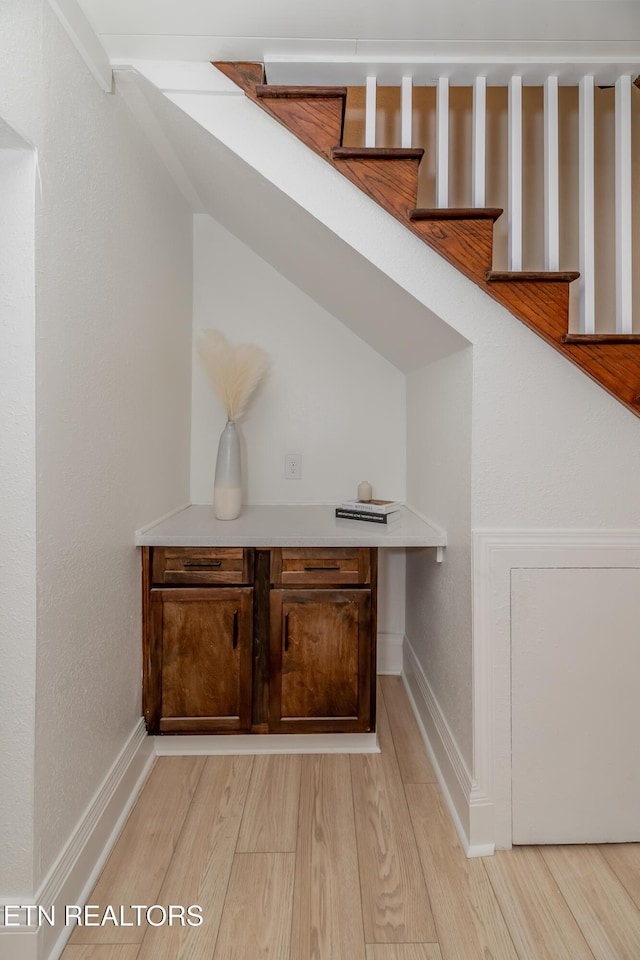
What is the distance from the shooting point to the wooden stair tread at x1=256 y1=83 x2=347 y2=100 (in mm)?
1615

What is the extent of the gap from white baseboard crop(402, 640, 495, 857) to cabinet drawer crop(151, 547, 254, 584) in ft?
2.89

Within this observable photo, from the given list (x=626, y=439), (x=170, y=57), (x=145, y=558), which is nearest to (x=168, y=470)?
(x=145, y=558)

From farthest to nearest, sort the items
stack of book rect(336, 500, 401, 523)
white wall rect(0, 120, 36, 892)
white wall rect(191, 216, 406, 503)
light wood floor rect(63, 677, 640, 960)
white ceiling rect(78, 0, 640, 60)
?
white wall rect(191, 216, 406, 503)
stack of book rect(336, 500, 401, 523)
white ceiling rect(78, 0, 640, 60)
light wood floor rect(63, 677, 640, 960)
white wall rect(0, 120, 36, 892)

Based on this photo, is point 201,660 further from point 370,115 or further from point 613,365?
point 370,115

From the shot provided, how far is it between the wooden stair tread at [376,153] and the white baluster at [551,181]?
0.40 metres

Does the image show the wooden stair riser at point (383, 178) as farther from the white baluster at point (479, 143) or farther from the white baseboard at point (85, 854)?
the white baseboard at point (85, 854)

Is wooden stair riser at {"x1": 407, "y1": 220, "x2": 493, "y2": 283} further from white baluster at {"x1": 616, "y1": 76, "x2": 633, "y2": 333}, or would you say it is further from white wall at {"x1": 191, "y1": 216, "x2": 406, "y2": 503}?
white wall at {"x1": 191, "y1": 216, "x2": 406, "y2": 503}

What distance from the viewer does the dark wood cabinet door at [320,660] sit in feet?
6.76

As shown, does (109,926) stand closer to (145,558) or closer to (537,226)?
(145,558)

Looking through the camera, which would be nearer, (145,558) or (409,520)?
(145,558)

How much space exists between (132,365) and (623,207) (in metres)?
1.57

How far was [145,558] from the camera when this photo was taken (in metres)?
2.01

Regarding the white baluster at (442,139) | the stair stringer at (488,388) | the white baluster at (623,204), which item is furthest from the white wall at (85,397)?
the white baluster at (623,204)

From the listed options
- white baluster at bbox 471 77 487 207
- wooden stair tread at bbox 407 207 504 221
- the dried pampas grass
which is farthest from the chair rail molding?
the dried pampas grass
